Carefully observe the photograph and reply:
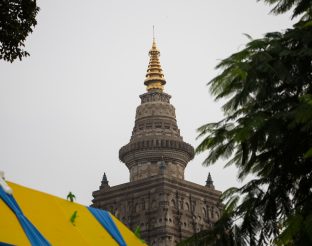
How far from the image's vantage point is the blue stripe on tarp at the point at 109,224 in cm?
1716

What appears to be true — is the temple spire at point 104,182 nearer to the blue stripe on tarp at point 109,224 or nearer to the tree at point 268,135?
the blue stripe on tarp at point 109,224

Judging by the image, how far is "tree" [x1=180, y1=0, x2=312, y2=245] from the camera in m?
7.92

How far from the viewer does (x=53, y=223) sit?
49.5 feet

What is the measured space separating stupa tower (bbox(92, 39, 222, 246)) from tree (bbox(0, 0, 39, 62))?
40078 millimetres

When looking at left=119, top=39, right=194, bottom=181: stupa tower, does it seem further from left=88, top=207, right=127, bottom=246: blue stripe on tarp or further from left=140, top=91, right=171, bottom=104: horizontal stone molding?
left=88, top=207, right=127, bottom=246: blue stripe on tarp

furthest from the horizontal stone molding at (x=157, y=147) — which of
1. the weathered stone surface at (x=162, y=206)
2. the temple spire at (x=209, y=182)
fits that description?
the weathered stone surface at (x=162, y=206)

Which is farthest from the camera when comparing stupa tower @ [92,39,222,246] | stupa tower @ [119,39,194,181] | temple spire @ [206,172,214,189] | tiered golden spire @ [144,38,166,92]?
tiered golden spire @ [144,38,166,92]

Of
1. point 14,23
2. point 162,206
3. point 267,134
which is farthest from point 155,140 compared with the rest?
point 267,134

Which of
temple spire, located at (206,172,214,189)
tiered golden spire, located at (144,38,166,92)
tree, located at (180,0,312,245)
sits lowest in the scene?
tree, located at (180,0,312,245)

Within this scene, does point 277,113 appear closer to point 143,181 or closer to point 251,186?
point 251,186

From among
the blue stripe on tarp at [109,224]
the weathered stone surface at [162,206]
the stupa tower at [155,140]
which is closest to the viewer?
A: the blue stripe on tarp at [109,224]

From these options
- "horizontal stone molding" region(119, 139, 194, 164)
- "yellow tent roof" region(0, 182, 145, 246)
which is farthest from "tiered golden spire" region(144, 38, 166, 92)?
"yellow tent roof" region(0, 182, 145, 246)

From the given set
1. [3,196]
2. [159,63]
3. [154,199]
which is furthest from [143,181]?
[3,196]

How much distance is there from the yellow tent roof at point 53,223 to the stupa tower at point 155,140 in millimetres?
37392
